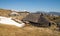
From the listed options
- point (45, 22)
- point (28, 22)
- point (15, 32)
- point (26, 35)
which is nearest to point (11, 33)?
point (15, 32)

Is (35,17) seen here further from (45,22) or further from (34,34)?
(34,34)

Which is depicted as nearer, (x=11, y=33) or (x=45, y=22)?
(x=11, y=33)

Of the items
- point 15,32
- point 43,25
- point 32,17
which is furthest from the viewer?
point 32,17

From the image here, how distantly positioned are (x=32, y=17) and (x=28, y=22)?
169 cm

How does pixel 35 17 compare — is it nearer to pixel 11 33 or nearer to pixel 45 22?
pixel 45 22

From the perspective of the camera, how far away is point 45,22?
69.7ft

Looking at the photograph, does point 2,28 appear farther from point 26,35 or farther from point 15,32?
point 26,35

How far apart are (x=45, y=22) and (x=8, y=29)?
7.59 metres

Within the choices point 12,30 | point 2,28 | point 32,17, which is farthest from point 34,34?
point 32,17

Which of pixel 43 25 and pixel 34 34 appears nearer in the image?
pixel 34 34

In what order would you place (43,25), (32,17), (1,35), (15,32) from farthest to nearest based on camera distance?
(32,17)
(43,25)
(15,32)
(1,35)

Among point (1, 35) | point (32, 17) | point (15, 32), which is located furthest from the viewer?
point (32, 17)

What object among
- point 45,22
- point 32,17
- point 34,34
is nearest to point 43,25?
point 45,22

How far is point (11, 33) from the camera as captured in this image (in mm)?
13898
